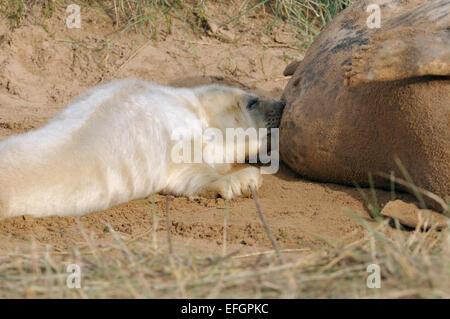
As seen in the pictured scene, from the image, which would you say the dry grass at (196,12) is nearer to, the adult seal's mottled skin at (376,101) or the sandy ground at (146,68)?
the sandy ground at (146,68)

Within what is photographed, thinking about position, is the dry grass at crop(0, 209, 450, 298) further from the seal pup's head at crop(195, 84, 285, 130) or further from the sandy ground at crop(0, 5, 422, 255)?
the seal pup's head at crop(195, 84, 285, 130)

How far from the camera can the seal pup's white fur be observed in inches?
117

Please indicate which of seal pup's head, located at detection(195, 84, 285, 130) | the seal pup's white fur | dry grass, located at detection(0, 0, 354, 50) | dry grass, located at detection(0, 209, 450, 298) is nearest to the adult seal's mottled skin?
seal pup's head, located at detection(195, 84, 285, 130)

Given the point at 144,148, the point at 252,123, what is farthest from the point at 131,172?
the point at 252,123

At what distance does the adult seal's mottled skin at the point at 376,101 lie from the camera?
9.04ft

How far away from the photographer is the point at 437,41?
2721mm

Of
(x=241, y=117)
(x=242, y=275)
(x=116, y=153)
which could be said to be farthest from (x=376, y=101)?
(x=242, y=275)

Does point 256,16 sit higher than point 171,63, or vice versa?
point 256,16

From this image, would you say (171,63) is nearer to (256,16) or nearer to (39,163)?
(256,16)

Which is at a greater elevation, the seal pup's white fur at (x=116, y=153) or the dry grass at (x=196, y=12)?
the dry grass at (x=196, y=12)

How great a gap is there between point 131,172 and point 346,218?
1.23 meters

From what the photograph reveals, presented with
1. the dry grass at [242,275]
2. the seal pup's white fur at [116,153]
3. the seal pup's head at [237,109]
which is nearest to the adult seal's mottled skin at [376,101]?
the seal pup's head at [237,109]

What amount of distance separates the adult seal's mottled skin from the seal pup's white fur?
44cm

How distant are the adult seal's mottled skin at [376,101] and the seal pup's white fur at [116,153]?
17.5 inches
